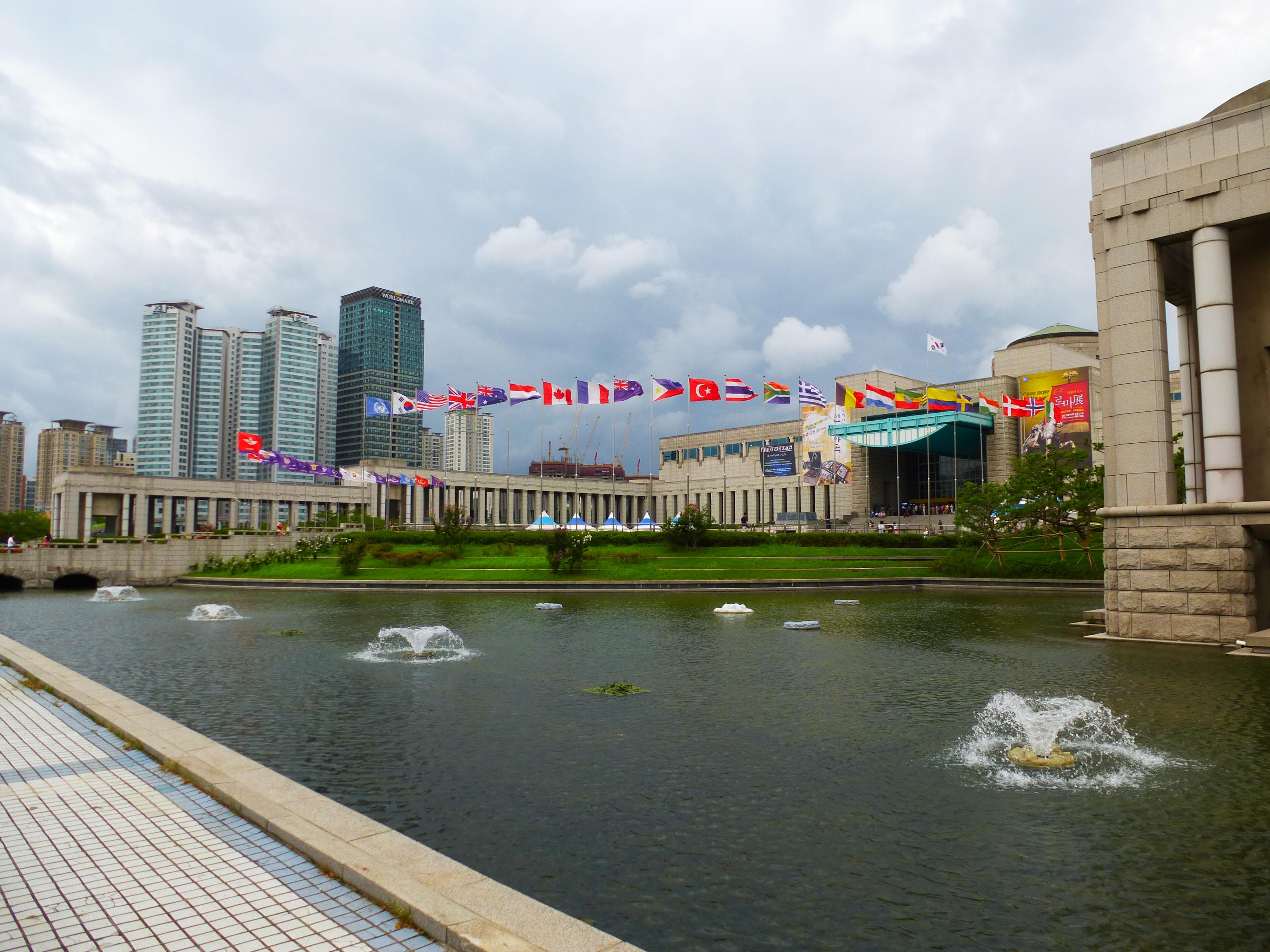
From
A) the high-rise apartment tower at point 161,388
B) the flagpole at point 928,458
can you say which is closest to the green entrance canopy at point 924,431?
the flagpole at point 928,458

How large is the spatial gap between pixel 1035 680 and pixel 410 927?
13.5m

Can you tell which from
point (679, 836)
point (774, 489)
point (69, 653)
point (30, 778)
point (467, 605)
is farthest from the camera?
point (774, 489)

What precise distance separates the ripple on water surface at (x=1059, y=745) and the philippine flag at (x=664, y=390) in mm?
47073

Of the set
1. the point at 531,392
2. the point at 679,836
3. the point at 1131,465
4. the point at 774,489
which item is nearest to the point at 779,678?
the point at 679,836

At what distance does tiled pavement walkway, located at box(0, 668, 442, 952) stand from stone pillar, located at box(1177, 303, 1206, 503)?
970 inches

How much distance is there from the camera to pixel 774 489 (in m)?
105

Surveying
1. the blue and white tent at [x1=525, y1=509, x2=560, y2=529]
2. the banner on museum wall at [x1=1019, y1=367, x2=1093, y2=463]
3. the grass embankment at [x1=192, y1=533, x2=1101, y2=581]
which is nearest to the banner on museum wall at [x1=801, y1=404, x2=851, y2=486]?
the banner on museum wall at [x1=1019, y1=367, x2=1093, y2=463]

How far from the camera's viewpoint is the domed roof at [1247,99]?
2138 cm

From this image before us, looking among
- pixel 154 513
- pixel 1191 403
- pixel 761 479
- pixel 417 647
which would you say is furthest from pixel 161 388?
A: pixel 1191 403

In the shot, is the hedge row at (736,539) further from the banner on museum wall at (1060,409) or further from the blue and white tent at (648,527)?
the banner on museum wall at (1060,409)

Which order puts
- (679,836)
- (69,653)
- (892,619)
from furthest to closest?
(892,619) → (69,653) → (679,836)

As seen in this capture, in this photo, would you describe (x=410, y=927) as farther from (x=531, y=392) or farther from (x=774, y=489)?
(x=774, y=489)

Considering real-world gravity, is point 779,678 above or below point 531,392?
below

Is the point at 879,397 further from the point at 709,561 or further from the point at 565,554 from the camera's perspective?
the point at 565,554
